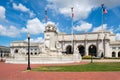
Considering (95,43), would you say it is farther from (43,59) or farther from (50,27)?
(43,59)

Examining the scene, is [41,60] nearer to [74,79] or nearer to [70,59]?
[70,59]

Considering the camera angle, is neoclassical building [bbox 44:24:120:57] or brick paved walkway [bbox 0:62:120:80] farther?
neoclassical building [bbox 44:24:120:57]

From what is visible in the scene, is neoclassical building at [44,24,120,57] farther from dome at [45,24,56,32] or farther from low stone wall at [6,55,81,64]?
low stone wall at [6,55,81,64]

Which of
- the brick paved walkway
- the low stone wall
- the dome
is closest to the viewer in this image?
the brick paved walkway

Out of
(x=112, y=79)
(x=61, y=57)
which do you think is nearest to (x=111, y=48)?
(x=61, y=57)

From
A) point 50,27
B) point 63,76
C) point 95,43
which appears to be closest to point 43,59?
point 50,27

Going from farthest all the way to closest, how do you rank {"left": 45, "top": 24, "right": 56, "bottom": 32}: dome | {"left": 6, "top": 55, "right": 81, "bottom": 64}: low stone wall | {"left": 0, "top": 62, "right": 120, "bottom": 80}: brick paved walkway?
{"left": 45, "top": 24, "right": 56, "bottom": 32}: dome, {"left": 6, "top": 55, "right": 81, "bottom": 64}: low stone wall, {"left": 0, "top": 62, "right": 120, "bottom": 80}: brick paved walkway

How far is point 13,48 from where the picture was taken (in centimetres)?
14225

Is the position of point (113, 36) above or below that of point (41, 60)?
above

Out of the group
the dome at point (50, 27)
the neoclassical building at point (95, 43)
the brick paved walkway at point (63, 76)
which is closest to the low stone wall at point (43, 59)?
the dome at point (50, 27)

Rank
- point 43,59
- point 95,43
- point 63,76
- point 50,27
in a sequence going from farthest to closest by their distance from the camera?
point 95,43 → point 50,27 → point 43,59 → point 63,76

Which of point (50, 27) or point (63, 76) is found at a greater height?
point (50, 27)

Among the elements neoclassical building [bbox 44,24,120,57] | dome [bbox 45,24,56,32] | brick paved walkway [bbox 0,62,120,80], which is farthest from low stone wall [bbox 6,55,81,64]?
neoclassical building [bbox 44,24,120,57]

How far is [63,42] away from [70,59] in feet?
228
